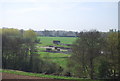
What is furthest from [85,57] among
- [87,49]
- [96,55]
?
[96,55]

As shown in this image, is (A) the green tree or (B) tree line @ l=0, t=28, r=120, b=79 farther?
(A) the green tree

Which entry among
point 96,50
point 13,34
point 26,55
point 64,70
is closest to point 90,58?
point 96,50

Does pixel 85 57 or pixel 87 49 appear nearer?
pixel 87 49

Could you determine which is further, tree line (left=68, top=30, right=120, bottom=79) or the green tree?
the green tree

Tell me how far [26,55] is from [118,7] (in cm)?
553

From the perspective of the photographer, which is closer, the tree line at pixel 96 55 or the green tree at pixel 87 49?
the tree line at pixel 96 55

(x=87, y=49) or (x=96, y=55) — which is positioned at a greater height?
(x=87, y=49)

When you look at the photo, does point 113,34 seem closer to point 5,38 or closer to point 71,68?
point 71,68

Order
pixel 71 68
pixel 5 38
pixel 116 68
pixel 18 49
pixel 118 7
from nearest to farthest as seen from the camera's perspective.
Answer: pixel 118 7
pixel 116 68
pixel 71 68
pixel 5 38
pixel 18 49

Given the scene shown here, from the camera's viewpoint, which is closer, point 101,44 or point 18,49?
point 101,44

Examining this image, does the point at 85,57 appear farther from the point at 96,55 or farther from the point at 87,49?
the point at 96,55

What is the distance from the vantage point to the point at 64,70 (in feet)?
26.6

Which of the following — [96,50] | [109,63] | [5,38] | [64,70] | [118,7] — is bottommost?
[64,70]

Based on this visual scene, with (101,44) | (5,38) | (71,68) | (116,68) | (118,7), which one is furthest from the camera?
(5,38)
